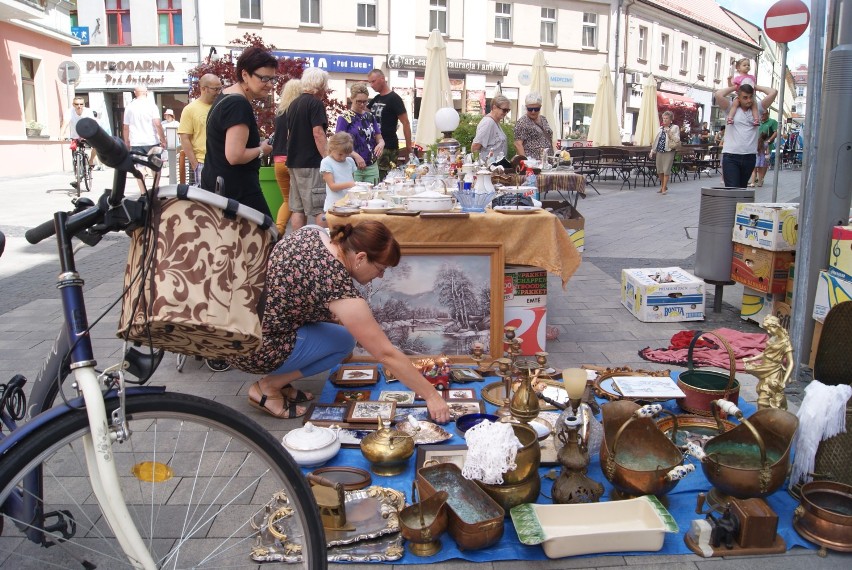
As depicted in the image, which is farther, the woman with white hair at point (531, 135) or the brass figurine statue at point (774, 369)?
the woman with white hair at point (531, 135)

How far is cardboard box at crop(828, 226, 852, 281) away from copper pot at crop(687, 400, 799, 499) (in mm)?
1410

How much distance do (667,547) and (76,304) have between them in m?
2.08

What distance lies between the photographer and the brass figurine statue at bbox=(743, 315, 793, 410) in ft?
9.66

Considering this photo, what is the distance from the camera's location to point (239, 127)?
13.8 ft

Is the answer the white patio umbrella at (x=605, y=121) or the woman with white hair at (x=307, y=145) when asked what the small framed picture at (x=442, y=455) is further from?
the white patio umbrella at (x=605, y=121)

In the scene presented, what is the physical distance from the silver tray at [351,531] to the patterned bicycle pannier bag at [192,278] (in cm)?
87

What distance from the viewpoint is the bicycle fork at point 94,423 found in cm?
149

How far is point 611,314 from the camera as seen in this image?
558cm

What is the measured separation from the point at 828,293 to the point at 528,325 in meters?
1.69

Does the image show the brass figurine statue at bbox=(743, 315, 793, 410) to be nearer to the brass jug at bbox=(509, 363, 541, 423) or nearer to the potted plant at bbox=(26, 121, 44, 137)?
the brass jug at bbox=(509, 363, 541, 423)

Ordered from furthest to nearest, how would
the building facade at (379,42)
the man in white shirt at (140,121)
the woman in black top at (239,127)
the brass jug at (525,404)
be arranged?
1. the building facade at (379,42)
2. the man in white shirt at (140,121)
3. the woman in black top at (239,127)
4. the brass jug at (525,404)

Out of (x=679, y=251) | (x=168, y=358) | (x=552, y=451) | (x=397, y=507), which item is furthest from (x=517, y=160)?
(x=397, y=507)

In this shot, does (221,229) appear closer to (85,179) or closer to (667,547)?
(667,547)

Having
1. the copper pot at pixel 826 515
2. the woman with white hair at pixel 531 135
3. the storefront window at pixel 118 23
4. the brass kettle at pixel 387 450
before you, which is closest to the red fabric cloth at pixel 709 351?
the copper pot at pixel 826 515
